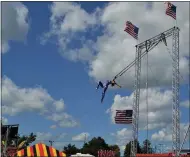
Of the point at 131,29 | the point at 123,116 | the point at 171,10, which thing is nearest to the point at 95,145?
the point at 123,116

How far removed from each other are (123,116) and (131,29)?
361 inches

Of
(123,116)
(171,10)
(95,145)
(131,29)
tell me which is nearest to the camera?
(171,10)

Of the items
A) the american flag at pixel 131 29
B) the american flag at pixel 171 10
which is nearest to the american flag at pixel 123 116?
the american flag at pixel 131 29

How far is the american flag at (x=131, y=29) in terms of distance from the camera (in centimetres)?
4050

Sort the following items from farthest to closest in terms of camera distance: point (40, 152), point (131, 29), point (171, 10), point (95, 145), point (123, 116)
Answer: point (95, 145), point (131, 29), point (123, 116), point (171, 10), point (40, 152)

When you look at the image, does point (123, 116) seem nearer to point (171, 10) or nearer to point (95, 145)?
point (171, 10)

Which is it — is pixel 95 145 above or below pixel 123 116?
below

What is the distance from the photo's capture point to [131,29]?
40750 mm

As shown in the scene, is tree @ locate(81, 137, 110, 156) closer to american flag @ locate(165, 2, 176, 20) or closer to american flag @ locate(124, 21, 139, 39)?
american flag @ locate(124, 21, 139, 39)

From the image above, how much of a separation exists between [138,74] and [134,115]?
4.74 metres

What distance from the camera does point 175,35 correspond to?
126 ft

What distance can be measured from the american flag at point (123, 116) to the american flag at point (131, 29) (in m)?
7.99

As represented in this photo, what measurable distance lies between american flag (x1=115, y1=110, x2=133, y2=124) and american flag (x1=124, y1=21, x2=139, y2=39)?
799 cm

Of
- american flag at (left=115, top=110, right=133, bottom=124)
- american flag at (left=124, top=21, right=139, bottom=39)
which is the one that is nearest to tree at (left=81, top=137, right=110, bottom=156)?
american flag at (left=115, top=110, right=133, bottom=124)
